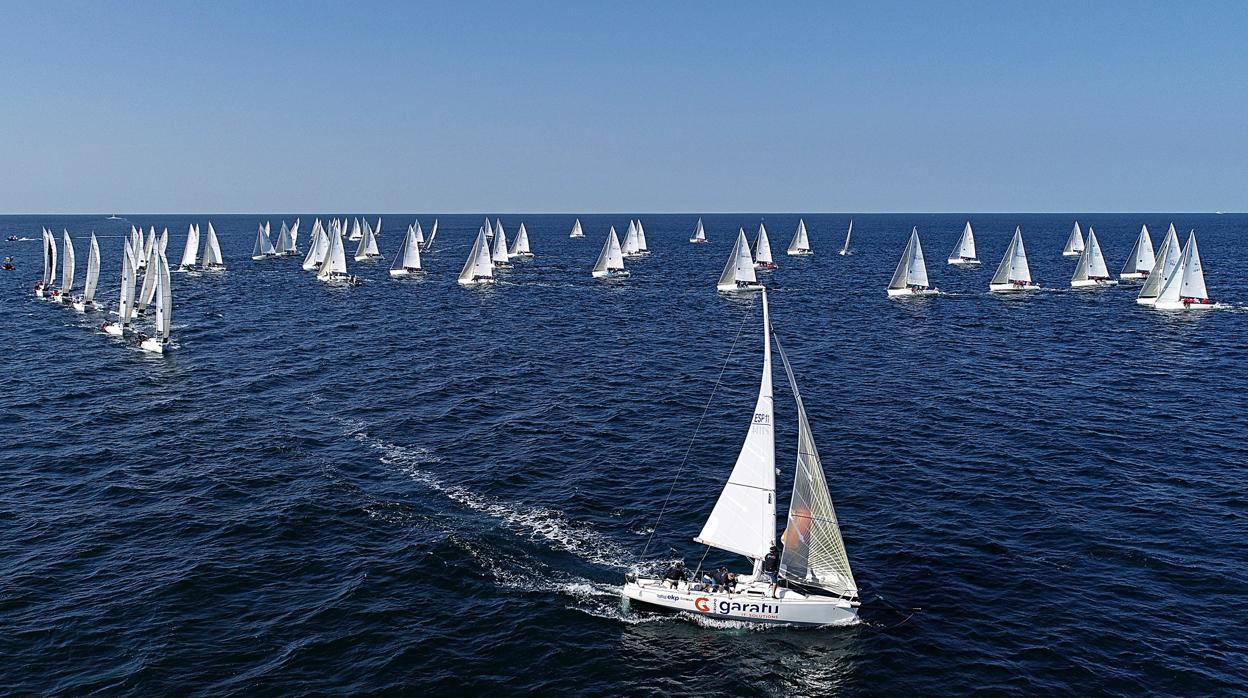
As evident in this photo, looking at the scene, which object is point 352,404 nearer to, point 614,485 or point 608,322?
point 614,485

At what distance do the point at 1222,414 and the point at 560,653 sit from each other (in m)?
57.9

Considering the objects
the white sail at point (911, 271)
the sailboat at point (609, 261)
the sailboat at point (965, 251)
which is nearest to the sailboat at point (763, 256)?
the sailboat at point (609, 261)

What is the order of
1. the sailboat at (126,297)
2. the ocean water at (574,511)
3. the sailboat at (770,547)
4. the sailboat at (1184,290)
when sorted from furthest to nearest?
the sailboat at (1184,290) < the sailboat at (126,297) < the sailboat at (770,547) < the ocean water at (574,511)

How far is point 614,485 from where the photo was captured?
4547 centimetres

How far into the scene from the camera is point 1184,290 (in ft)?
355

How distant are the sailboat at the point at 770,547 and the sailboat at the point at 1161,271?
105m

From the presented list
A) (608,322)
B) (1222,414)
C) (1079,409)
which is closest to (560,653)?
(1079,409)

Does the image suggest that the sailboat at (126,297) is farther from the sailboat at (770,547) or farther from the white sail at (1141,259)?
the white sail at (1141,259)

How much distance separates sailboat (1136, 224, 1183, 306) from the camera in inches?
4414

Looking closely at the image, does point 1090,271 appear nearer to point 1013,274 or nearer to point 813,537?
point 1013,274

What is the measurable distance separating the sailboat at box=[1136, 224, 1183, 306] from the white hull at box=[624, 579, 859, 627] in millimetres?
106222

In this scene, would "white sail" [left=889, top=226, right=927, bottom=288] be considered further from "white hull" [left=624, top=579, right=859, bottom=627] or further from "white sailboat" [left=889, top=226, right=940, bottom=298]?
"white hull" [left=624, top=579, right=859, bottom=627]

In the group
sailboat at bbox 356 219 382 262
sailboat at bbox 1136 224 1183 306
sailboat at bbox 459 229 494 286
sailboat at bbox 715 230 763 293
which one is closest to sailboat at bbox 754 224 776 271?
sailboat at bbox 715 230 763 293

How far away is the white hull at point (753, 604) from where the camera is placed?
1214 inches
